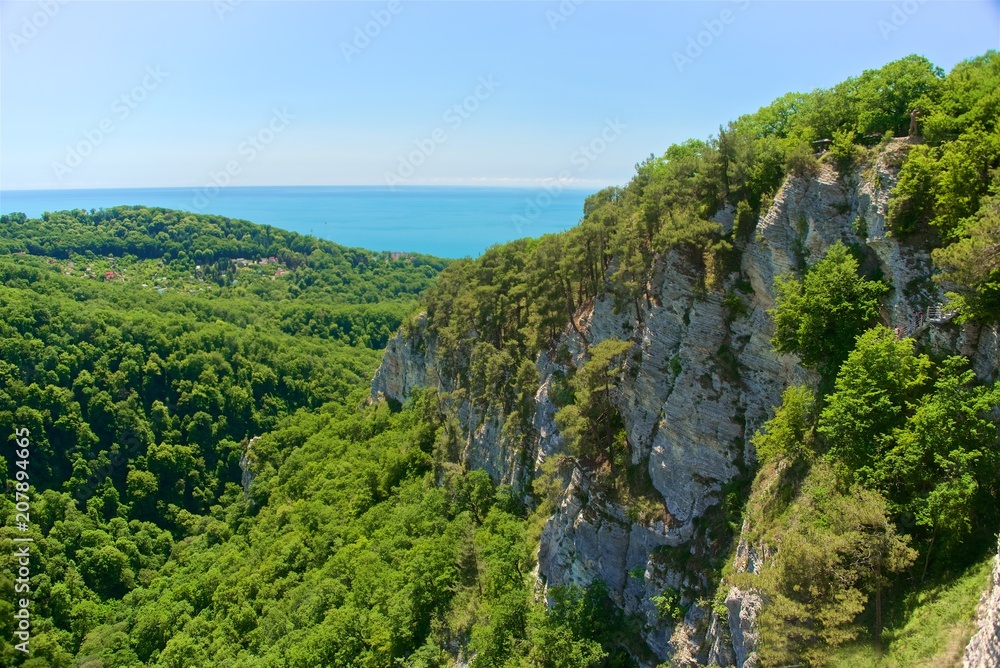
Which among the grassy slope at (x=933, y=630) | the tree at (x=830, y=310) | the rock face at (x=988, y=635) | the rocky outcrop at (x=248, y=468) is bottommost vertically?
the rocky outcrop at (x=248, y=468)

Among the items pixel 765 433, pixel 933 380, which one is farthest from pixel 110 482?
pixel 933 380

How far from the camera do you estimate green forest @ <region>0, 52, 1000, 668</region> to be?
14805 mm

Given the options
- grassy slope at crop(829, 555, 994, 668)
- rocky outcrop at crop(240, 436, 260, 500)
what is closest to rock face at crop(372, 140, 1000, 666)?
grassy slope at crop(829, 555, 994, 668)

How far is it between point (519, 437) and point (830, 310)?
20.6 m

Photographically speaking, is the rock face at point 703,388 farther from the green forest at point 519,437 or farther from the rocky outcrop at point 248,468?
the rocky outcrop at point 248,468

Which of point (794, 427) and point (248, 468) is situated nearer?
point (794, 427)

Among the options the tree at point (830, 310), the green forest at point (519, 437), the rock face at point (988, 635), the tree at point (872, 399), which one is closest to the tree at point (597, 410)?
the green forest at point (519, 437)

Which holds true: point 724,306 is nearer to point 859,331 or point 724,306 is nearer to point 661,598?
point 859,331

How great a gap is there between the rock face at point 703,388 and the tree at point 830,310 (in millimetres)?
703

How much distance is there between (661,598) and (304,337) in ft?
303

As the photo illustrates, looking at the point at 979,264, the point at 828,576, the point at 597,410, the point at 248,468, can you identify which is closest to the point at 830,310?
the point at 979,264

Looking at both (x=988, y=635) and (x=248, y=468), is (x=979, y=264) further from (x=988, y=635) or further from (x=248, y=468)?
(x=248, y=468)

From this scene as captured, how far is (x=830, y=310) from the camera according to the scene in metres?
18.5

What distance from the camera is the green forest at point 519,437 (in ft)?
48.6
